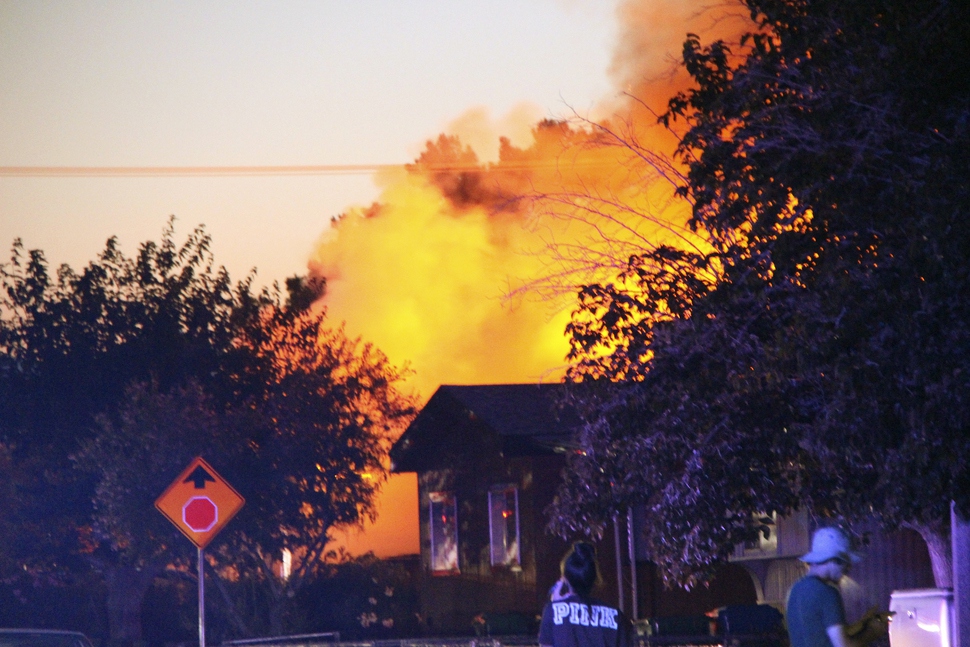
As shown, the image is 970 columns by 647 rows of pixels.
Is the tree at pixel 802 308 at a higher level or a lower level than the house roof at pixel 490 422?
lower

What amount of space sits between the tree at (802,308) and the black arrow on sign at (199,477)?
162 inches

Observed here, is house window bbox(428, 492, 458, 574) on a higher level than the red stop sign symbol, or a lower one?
higher

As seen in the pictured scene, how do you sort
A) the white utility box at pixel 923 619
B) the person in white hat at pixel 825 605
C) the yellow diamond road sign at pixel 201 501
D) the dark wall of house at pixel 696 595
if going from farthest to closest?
the dark wall of house at pixel 696 595, the white utility box at pixel 923 619, the yellow diamond road sign at pixel 201 501, the person in white hat at pixel 825 605

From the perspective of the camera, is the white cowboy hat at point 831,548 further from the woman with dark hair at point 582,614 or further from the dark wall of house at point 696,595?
the dark wall of house at point 696,595

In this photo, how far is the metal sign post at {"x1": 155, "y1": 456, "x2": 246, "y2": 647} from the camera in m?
12.7

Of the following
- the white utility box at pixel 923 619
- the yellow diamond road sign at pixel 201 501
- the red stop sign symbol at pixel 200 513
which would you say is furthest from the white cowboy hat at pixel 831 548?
the red stop sign symbol at pixel 200 513

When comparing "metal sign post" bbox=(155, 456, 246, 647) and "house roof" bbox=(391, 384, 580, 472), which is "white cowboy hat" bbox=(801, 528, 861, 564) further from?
"house roof" bbox=(391, 384, 580, 472)

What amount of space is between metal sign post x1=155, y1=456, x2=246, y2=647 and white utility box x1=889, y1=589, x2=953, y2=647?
675 cm

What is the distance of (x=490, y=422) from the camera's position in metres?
29.6

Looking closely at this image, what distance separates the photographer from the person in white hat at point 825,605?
6.32 metres

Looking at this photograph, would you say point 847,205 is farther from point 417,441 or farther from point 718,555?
point 417,441

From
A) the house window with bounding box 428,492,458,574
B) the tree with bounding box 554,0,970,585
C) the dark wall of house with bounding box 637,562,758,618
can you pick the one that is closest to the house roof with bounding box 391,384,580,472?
the house window with bounding box 428,492,458,574

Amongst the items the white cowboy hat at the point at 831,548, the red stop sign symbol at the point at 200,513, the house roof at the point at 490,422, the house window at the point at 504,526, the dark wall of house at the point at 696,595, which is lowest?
the white cowboy hat at the point at 831,548

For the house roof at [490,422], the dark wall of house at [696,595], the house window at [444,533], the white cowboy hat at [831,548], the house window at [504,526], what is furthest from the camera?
the house window at [444,533]
